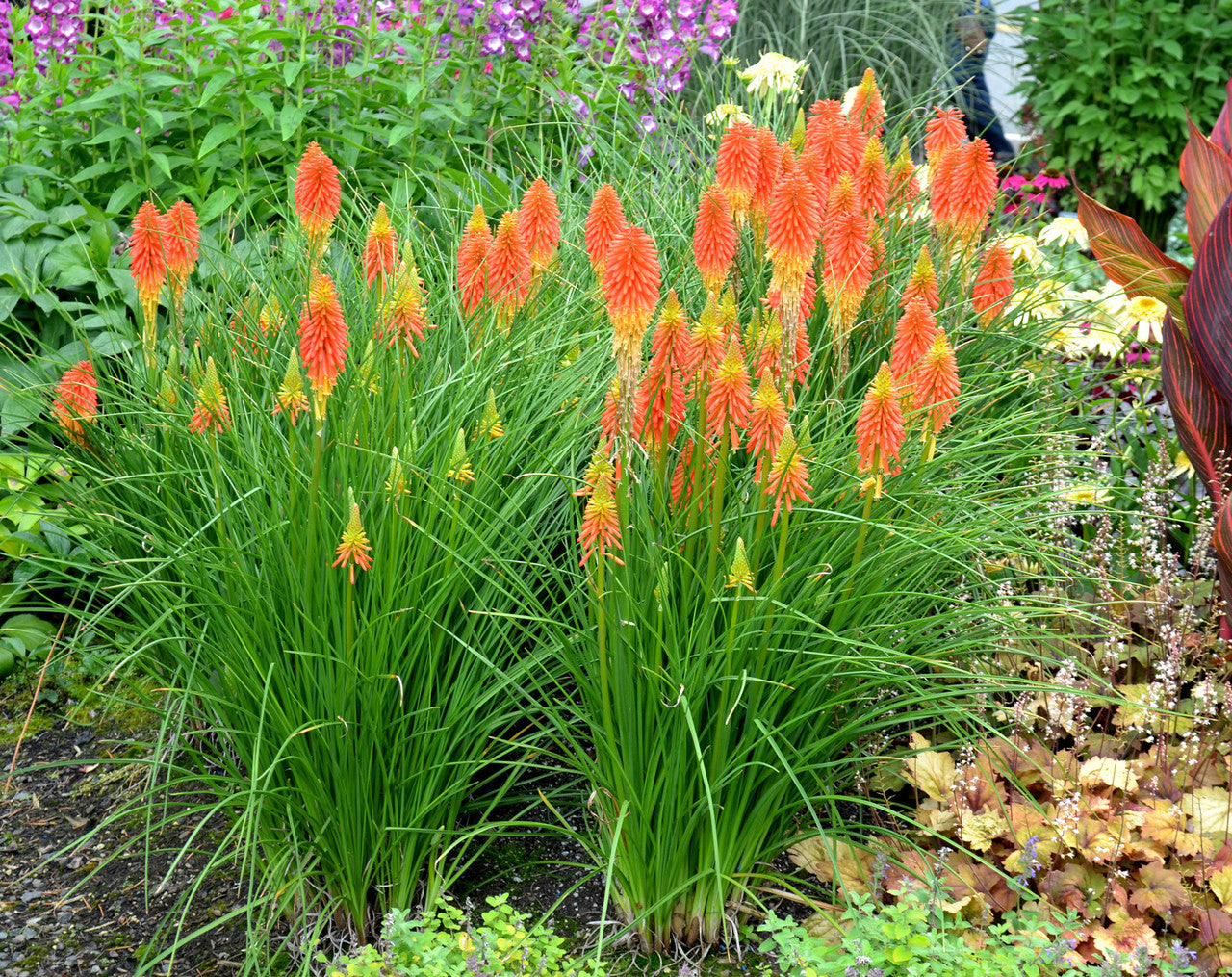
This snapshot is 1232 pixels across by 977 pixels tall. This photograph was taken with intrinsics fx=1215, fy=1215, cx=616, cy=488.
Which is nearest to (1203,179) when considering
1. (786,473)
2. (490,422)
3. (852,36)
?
(786,473)

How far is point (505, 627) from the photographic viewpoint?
102 inches

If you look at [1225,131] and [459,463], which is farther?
[1225,131]

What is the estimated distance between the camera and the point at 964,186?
308 centimetres

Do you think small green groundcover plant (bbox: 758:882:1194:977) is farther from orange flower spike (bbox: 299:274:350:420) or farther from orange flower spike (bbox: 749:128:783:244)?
orange flower spike (bbox: 749:128:783:244)

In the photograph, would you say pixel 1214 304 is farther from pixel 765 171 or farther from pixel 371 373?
pixel 371 373

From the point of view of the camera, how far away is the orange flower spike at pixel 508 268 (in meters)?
2.84

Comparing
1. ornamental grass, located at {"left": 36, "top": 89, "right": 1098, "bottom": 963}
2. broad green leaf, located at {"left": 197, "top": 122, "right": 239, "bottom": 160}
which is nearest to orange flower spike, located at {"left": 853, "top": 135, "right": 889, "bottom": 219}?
ornamental grass, located at {"left": 36, "top": 89, "right": 1098, "bottom": 963}

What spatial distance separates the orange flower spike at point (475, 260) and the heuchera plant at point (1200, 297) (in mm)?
1950

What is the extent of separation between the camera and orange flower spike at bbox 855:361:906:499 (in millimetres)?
2225

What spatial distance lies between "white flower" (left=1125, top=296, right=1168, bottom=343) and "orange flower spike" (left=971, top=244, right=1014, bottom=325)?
1.06m

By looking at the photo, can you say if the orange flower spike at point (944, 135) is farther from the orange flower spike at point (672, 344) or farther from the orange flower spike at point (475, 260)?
the orange flower spike at point (672, 344)

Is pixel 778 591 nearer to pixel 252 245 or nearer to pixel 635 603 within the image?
pixel 635 603

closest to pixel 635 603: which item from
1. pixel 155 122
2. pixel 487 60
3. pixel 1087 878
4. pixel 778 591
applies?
pixel 778 591

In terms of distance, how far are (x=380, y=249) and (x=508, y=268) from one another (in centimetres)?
32
